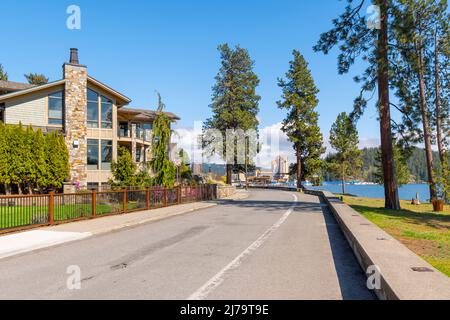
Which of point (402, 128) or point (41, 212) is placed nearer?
point (41, 212)

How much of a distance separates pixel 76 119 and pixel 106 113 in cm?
345

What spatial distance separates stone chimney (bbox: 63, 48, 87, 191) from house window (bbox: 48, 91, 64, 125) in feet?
3.25

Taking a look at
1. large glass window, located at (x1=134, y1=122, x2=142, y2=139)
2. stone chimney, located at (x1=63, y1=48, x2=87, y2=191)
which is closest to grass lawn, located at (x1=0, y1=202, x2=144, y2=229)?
stone chimney, located at (x1=63, y1=48, x2=87, y2=191)

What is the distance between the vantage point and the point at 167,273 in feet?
22.0

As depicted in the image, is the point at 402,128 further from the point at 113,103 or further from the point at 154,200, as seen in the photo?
the point at 113,103

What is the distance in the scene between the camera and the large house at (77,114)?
84.8 feet

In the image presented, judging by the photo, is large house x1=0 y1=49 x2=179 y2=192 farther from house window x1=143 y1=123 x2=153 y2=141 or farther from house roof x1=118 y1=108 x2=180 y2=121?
house window x1=143 y1=123 x2=153 y2=141

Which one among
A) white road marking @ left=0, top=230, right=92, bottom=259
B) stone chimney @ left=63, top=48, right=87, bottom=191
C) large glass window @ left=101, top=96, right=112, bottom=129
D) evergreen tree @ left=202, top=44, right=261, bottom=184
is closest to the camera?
white road marking @ left=0, top=230, right=92, bottom=259

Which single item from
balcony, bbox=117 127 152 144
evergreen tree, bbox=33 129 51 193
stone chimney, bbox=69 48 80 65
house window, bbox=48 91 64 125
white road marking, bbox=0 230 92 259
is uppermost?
stone chimney, bbox=69 48 80 65

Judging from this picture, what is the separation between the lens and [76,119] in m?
26.4

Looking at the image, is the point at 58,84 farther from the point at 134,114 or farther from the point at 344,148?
the point at 344,148

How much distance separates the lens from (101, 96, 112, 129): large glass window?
29356 millimetres
